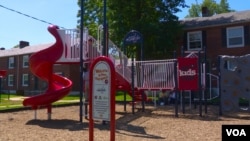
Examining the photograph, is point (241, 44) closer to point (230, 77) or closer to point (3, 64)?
point (230, 77)

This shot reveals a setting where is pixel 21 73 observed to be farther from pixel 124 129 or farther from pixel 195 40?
pixel 124 129

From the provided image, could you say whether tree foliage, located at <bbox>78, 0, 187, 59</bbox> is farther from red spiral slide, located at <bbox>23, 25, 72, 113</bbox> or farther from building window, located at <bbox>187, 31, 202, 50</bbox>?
red spiral slide, located at <bbox>23, 25, 72, 113</bbox>

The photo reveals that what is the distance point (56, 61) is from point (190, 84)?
5.52 meters

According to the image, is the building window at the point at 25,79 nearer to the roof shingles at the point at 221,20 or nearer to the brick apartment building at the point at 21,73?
the brick apartment building at the point at 21,73

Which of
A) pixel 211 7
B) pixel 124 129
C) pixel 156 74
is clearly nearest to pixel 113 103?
pixel 124 129

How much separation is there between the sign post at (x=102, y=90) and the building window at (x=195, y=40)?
23.6 meters

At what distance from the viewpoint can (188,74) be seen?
14562 millimetres

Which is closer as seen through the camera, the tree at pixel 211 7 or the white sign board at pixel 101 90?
the white sign board at pixel 101 90

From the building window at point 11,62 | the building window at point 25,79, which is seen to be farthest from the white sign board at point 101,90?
the building window at point 11,62

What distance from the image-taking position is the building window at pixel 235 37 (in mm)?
28562

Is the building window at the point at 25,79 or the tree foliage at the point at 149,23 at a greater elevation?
the tree foliage at the point at 149,23

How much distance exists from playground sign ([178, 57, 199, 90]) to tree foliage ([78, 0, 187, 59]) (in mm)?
11595

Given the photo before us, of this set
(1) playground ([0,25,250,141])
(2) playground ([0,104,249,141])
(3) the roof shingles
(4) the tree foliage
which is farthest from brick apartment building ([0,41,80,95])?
(2) playground ([0,104,249,141])

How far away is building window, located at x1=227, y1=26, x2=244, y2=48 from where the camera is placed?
2856cm
